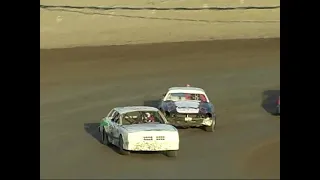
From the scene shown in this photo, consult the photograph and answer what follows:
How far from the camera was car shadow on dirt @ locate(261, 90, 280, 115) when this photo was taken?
2225cm

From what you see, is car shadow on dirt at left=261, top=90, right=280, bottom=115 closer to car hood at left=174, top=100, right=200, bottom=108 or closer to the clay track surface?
the clay track surface

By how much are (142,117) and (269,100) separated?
8.62m

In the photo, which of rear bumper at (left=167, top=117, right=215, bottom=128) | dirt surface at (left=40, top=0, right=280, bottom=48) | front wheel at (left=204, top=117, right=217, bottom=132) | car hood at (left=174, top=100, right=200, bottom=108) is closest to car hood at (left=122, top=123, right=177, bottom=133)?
rear bumper at (left=167, top=117, right=215, bottom=128)

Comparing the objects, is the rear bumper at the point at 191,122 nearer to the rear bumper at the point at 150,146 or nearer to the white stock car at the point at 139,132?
the white stock car at the point at 139,132

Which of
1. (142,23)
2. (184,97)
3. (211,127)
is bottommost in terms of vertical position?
(211,127)

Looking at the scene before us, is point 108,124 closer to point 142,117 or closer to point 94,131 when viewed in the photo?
point 142,117

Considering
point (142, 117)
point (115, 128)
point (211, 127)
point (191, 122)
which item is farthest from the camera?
point (211, 127)

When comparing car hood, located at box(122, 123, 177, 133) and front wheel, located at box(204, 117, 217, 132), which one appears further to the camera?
front wheel, located at box(204, 117, 217, 132)

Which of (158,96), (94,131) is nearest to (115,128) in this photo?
(94,131)

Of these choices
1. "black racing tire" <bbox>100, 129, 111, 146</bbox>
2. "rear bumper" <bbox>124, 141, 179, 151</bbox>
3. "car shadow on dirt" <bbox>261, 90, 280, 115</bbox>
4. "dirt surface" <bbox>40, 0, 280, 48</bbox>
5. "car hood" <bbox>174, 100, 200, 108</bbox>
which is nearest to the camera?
"rear bumper" <bbox>124, 141, 179, 151</bbox>

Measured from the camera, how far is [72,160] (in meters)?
15.2

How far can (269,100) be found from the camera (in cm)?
2391
